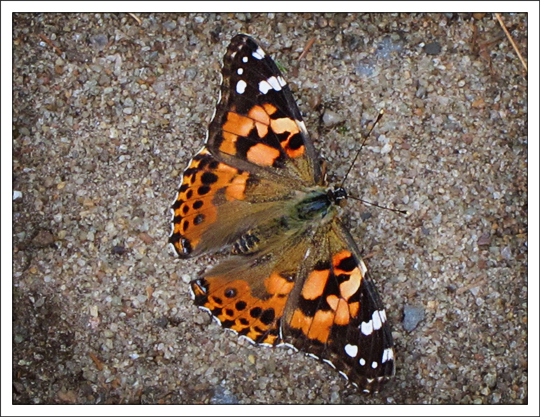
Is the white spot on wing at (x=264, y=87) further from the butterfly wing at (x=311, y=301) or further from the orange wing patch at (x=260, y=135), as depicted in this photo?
the butterfly wing at (x=311, y=301)

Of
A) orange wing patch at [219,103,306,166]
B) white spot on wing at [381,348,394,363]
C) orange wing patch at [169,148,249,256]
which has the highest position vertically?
orange wing patch at [219,103,306,166]

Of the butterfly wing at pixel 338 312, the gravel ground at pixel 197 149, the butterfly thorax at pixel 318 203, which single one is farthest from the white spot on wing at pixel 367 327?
the butterfly thorax at pixel 318 203

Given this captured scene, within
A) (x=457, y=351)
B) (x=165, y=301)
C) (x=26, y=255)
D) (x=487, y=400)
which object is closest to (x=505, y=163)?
(x=457, y=351)

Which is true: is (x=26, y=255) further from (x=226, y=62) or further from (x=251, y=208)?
(x=226, y=62)

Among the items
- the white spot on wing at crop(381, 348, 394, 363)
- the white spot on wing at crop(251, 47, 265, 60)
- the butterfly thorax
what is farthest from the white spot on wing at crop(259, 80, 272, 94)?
the white spot on wing at crop(381, 348, 394, 363)

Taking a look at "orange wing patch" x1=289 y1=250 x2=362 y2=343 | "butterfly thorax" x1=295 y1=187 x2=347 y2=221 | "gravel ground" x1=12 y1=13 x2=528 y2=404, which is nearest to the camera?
"orange wing patch" x1=289 y1=250 x2=362 y2=343

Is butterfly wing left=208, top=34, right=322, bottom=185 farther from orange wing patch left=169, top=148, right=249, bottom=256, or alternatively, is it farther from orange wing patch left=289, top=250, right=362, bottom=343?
orange wing patch left=289, top=250, right=362, bottom=343

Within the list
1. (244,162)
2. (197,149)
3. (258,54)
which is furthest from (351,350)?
(258,54)
